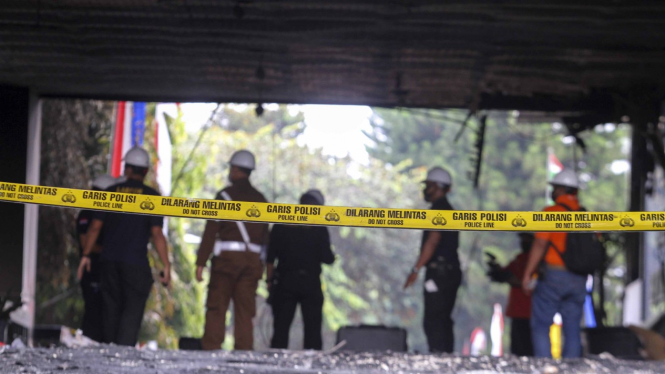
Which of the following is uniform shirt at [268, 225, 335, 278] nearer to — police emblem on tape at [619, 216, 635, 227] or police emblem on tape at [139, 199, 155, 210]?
police emblem on tape at [139, 199, 155, 210]

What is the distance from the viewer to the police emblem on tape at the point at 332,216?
7.58m

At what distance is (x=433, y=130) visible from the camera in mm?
50719

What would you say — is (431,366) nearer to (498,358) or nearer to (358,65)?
(498,358)

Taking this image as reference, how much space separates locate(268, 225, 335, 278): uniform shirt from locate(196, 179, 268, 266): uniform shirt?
427 millimetres

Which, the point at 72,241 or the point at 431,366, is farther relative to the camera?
the point at 72,241

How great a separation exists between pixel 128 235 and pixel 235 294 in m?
1.35

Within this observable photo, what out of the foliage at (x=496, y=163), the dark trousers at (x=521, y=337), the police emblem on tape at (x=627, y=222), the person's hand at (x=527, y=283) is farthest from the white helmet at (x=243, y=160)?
the foliage at (x=496, y=163)

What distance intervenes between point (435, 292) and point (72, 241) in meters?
6.42

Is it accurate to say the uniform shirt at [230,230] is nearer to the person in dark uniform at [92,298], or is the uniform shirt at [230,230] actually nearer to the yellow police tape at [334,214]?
the person in dark uniform at [92,298]

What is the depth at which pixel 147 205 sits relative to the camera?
7637 millimetres

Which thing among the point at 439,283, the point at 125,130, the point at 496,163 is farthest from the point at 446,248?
the point at 496,163

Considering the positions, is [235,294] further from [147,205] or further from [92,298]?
[147,205]

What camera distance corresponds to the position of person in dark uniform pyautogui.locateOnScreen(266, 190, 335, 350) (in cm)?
1066

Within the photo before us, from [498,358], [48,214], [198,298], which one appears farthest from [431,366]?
[198,298]
